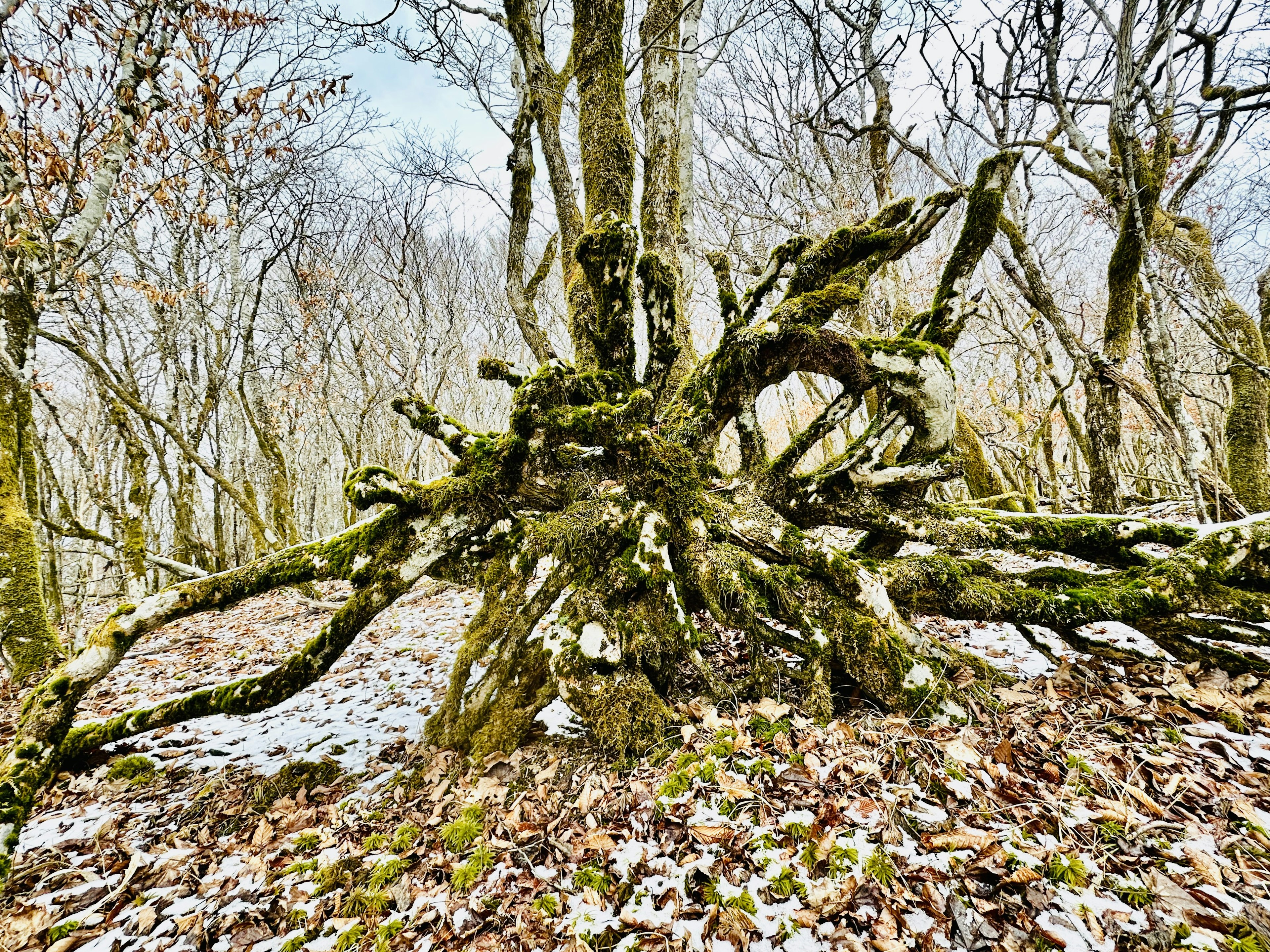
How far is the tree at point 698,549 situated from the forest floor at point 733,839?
0.33m

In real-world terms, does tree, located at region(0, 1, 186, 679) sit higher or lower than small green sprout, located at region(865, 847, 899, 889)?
higher

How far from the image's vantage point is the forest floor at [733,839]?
186 centimetres

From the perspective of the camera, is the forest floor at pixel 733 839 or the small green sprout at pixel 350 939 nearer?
the forest floor at pixel 733 839

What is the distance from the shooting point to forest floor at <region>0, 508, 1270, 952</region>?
1.86 m

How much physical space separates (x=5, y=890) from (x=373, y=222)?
14781 mm

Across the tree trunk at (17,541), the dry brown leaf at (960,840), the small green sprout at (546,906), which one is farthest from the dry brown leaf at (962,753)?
the tree trunk at (17,541)

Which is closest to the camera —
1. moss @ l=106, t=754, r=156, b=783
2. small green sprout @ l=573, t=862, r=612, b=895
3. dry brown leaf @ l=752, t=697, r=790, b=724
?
small green sprout @ l=573, t=862, r=612, b=895

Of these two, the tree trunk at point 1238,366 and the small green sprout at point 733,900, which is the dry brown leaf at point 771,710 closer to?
the small green sprout at point 733,900

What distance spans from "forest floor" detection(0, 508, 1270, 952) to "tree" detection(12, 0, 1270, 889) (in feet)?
1.07

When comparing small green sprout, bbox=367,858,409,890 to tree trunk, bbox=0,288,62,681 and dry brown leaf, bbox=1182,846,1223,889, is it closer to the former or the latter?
dry brown leaf, bbox=1182,846,1223,889

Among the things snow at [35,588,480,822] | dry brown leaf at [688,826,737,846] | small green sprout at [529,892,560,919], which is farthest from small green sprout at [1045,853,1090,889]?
snow at [35,588,480,822]

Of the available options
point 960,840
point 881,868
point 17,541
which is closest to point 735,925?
point 881,868

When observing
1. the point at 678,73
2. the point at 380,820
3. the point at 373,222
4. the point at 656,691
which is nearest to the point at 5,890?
the point at 380,820

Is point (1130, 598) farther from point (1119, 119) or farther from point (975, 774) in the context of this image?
point (1119, 119)
